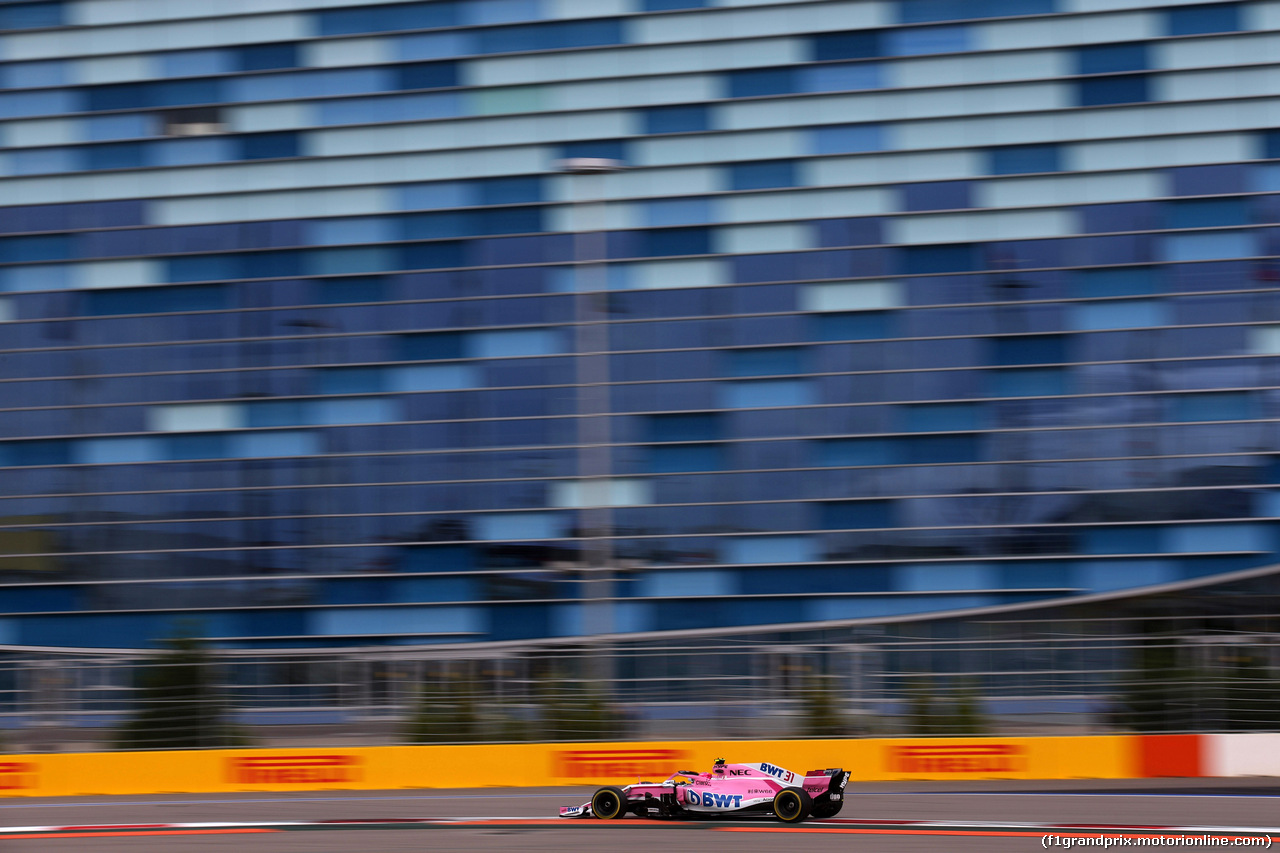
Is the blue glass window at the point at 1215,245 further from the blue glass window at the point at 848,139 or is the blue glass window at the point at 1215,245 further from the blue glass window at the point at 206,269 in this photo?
the blue glass window at the point at 206,269

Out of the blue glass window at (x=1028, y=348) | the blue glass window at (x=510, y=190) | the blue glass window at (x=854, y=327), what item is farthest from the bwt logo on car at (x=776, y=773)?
the blue glass window at (x=510, y=190)

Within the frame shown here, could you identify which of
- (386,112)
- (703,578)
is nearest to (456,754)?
(703,578)

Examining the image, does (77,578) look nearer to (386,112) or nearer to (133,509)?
(133,509)

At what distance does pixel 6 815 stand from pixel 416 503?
20.0 metres

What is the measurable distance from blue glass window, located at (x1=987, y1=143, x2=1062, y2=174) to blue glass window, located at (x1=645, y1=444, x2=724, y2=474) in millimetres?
10530

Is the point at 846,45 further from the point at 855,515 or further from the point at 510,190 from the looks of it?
the point at 855,515

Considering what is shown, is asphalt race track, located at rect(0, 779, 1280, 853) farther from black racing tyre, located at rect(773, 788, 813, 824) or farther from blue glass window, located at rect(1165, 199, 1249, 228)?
blue glass window, located at rect(1165, 199, 1249, 228)

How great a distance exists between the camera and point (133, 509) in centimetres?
3691

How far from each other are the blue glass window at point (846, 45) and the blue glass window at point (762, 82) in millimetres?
955

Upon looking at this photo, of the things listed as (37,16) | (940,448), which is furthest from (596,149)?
(37,16)

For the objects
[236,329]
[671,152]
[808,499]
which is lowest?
[808,499]

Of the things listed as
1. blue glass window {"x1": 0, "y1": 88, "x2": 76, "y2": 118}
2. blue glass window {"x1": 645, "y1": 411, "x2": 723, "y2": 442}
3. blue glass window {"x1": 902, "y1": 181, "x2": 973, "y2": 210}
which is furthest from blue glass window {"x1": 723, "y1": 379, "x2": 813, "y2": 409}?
blue glass window {"x1": 0, "y1": 88, "x2": 76, "y2": 118}

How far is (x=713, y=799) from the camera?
12875 mm

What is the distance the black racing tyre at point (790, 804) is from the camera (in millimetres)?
12711
